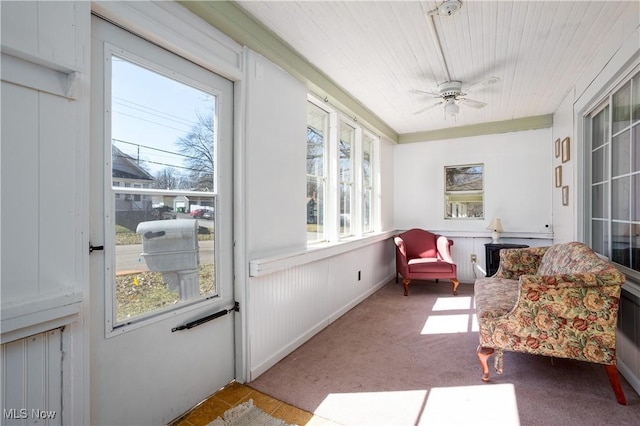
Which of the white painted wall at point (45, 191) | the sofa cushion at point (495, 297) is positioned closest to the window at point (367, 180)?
the sofa cushion at point (495, 297)

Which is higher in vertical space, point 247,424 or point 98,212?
point 98,212

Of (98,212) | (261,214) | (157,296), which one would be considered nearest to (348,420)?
(157,296)

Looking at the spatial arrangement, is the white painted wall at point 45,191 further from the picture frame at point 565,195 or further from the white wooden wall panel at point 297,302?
the picture frame at point 565,195

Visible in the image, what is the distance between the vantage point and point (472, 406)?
1.90 metres

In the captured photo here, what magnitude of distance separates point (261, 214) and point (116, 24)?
137 cm

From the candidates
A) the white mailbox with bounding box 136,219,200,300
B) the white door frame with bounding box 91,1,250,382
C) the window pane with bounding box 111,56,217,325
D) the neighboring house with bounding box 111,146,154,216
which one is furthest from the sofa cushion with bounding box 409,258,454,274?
the neighboring house with bounding box 111,146,154,216

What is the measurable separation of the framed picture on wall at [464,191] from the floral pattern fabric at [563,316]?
9.49ft

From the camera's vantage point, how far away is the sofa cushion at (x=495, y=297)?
2.16 metres

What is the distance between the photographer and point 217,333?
2.10m

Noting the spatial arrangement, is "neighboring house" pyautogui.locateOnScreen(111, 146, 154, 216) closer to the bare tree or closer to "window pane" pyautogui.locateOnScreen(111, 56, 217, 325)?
"window pane" pyautogui.locateOnScreen(111, 56, 217, 325)

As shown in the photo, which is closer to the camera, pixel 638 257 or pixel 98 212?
pixel 98 212

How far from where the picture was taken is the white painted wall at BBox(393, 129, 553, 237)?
15.0 ft

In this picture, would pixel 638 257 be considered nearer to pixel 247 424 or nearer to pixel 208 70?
pixel 247 424

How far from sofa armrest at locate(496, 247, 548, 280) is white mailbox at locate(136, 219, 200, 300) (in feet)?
9.41
